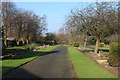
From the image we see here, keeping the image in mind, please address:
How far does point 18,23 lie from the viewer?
53.2 meters

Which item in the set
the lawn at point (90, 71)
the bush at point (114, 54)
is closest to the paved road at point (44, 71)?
the lawn at point (90, 71)

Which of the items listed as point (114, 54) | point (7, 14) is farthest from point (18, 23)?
point (114, 54)

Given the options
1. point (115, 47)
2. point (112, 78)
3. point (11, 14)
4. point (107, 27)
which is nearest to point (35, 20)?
point (11, 14)

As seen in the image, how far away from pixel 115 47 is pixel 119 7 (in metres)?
9.34

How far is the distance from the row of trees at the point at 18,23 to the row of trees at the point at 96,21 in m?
22.9

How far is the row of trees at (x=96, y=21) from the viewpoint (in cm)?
2409

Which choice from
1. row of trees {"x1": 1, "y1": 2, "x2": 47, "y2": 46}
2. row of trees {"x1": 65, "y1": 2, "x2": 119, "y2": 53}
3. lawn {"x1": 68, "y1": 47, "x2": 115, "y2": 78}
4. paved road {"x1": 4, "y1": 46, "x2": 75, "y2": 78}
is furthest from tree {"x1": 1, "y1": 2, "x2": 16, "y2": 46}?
lawn {"x1": 68, "y1": 47, "x2": 115, "y2": 78}

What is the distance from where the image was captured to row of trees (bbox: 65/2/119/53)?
2409 cm

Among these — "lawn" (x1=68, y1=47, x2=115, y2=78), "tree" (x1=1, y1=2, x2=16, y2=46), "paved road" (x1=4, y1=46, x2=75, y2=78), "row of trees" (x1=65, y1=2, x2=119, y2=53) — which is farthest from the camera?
"tree" (x1=1, y1=2, x2=16, y2=46)

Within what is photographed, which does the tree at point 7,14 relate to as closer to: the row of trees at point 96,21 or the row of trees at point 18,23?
the row of trees at point 18,23

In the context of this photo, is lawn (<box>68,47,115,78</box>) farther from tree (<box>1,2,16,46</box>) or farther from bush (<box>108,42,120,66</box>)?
tree (<box>1,2,16,46</box>)

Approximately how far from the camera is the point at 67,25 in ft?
92.0

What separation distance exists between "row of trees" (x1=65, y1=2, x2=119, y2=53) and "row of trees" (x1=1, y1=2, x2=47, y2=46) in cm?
2287

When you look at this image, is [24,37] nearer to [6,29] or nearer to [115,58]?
[6,29]
